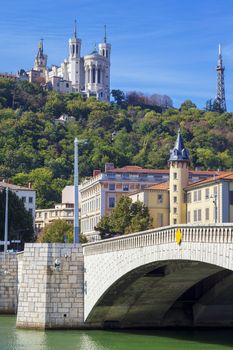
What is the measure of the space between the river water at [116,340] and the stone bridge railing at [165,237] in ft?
13.0

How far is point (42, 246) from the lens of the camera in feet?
142

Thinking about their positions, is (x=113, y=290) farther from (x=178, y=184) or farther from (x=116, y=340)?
(x=178, y=184)

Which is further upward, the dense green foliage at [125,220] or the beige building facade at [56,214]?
the beige building facade at [56,214]

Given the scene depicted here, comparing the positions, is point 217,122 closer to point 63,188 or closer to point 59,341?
point 63,188

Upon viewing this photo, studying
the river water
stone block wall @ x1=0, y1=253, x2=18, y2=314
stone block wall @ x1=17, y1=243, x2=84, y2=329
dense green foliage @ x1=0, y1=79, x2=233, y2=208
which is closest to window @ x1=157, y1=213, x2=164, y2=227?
stone block wall @ x1=0, y1=253, x2=18, y2=314

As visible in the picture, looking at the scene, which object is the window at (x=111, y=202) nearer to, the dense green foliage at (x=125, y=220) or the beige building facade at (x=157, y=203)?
the beige building facade at (x=157, y=203)

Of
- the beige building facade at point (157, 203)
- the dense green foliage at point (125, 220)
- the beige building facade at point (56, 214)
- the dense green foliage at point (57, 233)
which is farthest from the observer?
the beige building facade at point (56, 214)

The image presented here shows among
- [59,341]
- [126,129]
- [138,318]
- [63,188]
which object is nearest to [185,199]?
[138,318]

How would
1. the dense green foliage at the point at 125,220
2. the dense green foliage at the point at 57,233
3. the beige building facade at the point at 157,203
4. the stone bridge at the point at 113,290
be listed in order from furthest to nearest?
the beige building facade at the point at 157,203 < the dense green foliage at the point at 57,233 < the dense green foliage at the point at 125,220 < the stone bridge at the point at 113,290

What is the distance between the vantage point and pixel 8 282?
56.3m

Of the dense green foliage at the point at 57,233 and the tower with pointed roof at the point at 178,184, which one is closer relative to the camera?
the tower with pointed roof at the point at 178,184

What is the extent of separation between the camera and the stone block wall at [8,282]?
55656mm

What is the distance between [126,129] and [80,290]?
136803 millimetres

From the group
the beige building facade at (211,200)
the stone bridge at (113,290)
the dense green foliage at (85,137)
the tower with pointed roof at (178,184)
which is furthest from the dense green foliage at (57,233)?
the dense green foliage at (85,137)
